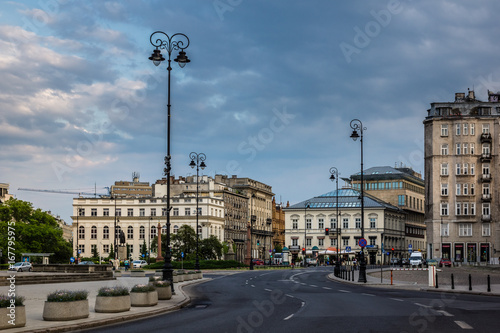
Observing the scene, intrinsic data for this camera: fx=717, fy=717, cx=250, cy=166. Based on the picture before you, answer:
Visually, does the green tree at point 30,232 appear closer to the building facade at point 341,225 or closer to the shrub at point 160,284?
the building facade at point 341,225

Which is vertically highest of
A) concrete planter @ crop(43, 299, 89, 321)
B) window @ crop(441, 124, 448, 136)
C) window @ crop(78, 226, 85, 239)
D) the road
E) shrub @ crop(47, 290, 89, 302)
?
window @ crop(441, 124, 448, 136)

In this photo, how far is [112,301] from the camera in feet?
77.0

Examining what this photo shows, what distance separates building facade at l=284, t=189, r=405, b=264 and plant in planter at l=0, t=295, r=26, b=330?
133177 millimetres

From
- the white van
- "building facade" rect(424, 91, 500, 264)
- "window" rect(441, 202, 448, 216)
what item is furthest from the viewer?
"window" rect(441, 202, 448, 216)

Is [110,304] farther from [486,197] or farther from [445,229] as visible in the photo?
[486,197]

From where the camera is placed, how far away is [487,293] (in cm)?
3616

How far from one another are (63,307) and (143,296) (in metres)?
6.18

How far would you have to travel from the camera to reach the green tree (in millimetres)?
111188

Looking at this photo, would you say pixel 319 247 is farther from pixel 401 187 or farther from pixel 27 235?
pixel 27 235

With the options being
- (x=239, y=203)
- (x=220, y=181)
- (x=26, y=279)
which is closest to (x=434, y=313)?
(x=26, y=279)

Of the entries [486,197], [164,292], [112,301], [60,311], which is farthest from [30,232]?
[60,311]

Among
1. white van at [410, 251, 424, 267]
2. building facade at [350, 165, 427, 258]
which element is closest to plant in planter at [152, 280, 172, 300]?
white van at [410, 251, 424, 267]

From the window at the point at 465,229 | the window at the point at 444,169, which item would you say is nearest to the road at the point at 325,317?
the window at the point at 465,229

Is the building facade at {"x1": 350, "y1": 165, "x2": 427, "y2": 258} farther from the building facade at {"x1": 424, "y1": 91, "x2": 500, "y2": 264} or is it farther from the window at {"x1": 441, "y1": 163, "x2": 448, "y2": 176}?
the window at {"x1": 441, "y1": 163, "x2": 448, "y2": 176}
